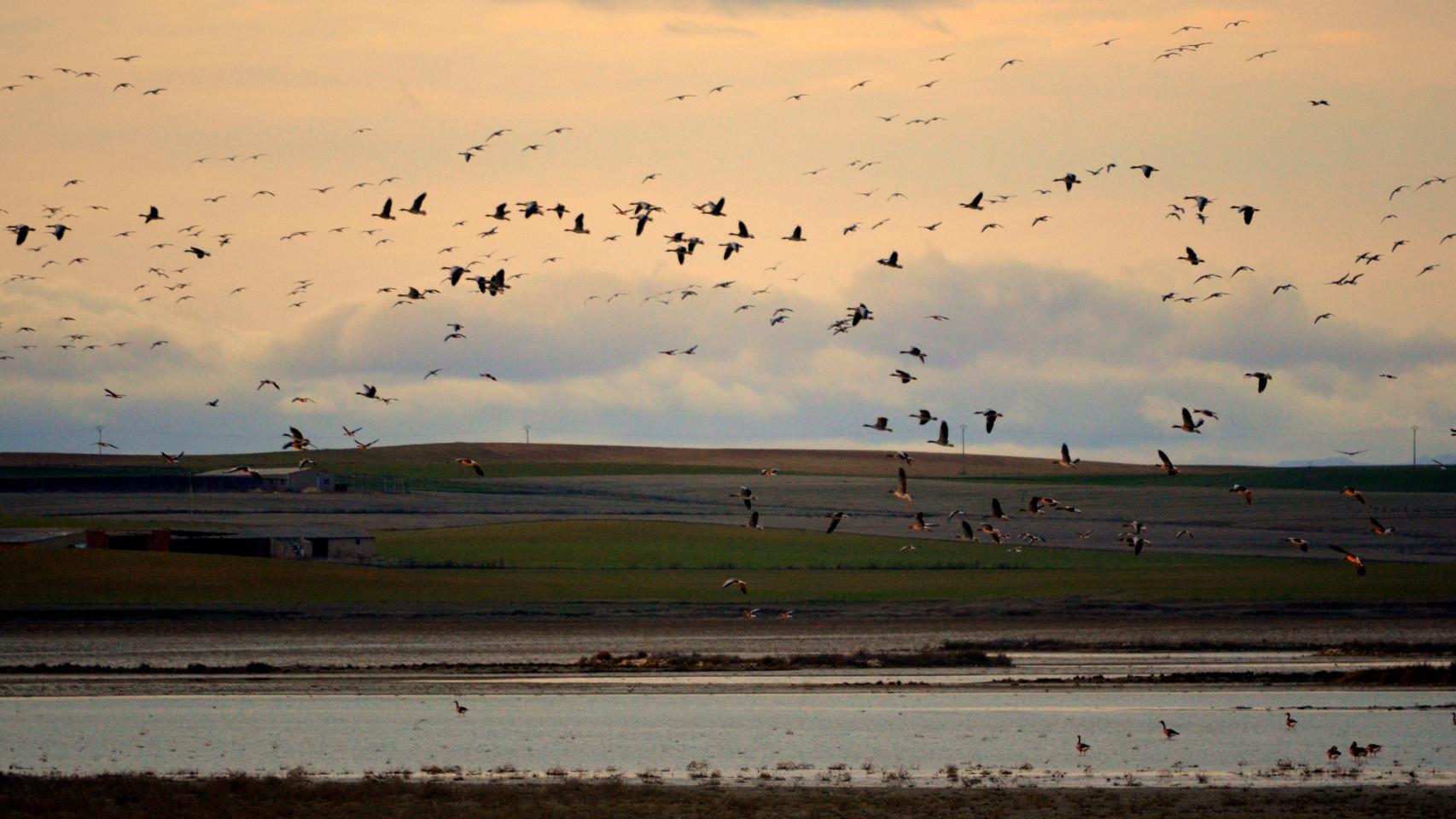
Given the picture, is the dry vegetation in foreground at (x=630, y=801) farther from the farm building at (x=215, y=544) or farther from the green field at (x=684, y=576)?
the farm building at (x=215, y=544)

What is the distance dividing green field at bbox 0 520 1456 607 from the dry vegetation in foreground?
50.5m

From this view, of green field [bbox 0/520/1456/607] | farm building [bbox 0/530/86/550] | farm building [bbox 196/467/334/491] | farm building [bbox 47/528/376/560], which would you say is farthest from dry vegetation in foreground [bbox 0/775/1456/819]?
farm building [bbox 196/467/334/491]

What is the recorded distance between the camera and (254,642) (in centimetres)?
7188

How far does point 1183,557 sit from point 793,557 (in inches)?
965

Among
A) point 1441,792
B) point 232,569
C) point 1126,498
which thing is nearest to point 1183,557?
point 1126,498

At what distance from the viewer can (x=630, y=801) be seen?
35.7m

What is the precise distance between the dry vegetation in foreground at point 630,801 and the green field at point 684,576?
50.5 metres

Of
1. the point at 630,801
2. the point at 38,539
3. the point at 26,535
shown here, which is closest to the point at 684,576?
the point at 38,539

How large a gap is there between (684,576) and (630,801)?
6837 centimetres

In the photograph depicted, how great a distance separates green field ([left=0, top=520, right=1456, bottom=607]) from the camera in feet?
290

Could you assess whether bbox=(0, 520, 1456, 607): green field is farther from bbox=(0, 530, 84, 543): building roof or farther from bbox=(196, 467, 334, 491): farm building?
bbox=(196, 467, 334, 491): farm building

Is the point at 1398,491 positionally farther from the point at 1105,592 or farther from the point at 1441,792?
the point at 1441,792

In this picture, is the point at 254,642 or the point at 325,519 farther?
the point at 325,519

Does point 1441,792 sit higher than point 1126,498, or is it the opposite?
point 1126,498
